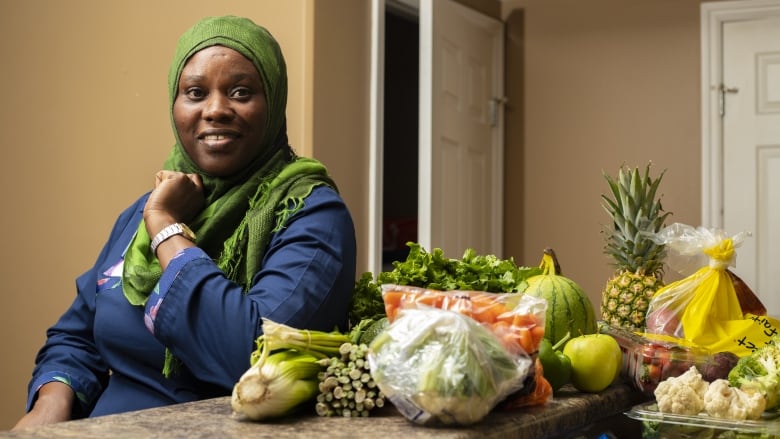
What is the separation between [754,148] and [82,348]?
12.9ft

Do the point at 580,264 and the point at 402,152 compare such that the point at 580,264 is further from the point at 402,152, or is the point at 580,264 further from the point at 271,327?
the point at 271,327

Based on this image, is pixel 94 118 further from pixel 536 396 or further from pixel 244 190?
pixel 536 396

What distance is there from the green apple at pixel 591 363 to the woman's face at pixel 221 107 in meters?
0.62

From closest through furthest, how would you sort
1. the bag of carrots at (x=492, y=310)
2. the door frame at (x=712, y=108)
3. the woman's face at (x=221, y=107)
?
1. the bag of carrots at (x=492, y=310)
2. the woman's face at (x=221, y=107)
3. the door frame at (x=712, y=108)

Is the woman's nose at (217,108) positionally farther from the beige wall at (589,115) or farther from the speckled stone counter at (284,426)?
the beige wall at (589,115)

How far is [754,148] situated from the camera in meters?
4.73

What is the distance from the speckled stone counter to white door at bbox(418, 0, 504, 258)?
126 inches

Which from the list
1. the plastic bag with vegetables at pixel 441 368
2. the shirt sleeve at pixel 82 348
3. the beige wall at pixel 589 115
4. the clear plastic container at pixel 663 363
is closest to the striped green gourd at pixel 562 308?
the clear plastic container at pixel 663 363

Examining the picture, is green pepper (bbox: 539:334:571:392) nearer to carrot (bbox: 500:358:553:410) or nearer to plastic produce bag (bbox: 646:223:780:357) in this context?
carrot (bbox: 500:358:553:410)

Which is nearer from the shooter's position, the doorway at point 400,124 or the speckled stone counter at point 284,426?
the speckled stone counter at point 284,426

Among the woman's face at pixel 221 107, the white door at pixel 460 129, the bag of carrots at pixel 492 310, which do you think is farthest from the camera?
the white door at pixel 460 129

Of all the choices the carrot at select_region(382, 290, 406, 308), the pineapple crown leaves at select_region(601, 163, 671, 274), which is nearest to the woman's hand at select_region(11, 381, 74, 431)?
the carrot at select_region(382, 290, 406, 308)

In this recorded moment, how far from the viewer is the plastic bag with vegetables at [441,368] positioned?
95cm

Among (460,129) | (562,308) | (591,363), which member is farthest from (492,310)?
(460,129)
